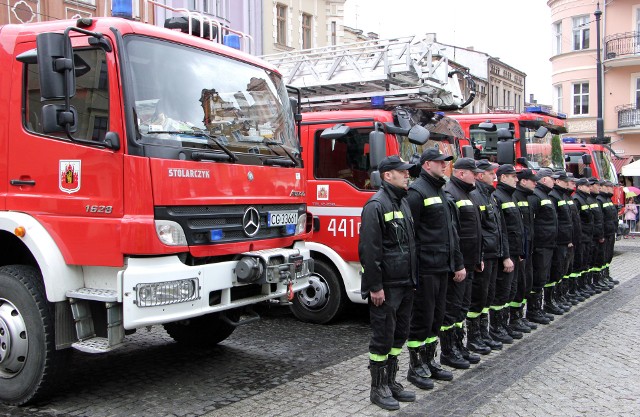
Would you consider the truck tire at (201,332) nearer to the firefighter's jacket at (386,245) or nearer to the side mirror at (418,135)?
the firefighter's jacket at (386,245)

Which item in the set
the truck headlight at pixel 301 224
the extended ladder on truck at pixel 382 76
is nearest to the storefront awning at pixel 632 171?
the extended ladder on truck at pixel 382 76

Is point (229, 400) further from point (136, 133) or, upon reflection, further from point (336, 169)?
point (336, 169)

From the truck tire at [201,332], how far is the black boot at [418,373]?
2.00m

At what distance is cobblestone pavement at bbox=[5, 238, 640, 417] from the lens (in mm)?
5109

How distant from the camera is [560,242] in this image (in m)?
8.81

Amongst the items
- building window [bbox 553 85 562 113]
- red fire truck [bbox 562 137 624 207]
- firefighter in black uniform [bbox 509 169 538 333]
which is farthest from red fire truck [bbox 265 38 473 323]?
building window [bbox 553 85 562 113]

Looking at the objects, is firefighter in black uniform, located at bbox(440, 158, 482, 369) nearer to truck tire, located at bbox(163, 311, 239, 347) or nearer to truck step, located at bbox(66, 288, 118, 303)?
truck tire, located at bbox(163, 311, 239, 347)

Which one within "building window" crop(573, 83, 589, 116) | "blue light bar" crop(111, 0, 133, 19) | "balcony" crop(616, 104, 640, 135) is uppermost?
"building window" crop(573, 83, 589, 116)

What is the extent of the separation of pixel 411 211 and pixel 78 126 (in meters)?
2.85

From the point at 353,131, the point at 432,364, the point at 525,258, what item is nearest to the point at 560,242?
the point at 525,258

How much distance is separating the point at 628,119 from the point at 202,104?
98.3 feet

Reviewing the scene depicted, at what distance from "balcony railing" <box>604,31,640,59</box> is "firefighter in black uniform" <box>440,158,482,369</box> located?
92.6 ft

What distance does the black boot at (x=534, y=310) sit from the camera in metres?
8.25

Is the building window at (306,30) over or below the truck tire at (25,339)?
over
